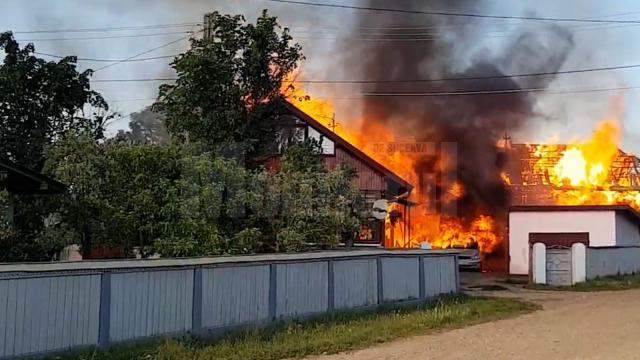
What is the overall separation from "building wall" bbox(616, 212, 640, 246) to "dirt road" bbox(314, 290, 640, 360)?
13402 mm

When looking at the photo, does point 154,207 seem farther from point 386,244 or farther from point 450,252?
point 386,244

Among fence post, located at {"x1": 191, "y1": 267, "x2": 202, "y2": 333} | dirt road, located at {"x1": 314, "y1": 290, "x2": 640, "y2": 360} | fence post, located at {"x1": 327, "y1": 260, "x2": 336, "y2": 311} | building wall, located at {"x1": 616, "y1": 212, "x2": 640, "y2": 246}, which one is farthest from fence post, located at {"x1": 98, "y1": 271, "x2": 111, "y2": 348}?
building wall, located at {"x1": 616, "y1": 212, "x2": 640, "y2": 246}

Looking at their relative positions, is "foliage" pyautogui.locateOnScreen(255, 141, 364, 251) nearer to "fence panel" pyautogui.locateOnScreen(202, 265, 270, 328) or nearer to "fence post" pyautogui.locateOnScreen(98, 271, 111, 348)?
"fence panel" pyautogui.locateOnScreen(202, 265, 270, 328)

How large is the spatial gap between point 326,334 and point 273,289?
3.87ft

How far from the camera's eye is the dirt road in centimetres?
995

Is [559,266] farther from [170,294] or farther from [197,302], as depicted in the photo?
[170,294]

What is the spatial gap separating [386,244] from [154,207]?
48.0 feet

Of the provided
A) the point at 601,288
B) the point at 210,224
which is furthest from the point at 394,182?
the point at 210,224

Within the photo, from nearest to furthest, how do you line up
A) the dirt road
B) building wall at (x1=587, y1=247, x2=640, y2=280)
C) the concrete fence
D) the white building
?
the concrete fence < the dirt road < building wall at (x1=587, y1=247, x2=640, y2=280) < the white building

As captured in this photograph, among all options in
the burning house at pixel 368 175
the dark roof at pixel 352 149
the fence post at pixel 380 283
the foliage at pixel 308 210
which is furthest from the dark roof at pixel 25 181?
the dark roof at pixel 352 149

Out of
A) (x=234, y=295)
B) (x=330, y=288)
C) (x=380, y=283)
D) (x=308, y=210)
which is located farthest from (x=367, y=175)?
(x=234, y=295)

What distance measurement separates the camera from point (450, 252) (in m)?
17.7

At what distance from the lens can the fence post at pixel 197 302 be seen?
34.9 ft

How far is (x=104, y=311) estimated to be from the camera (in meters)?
9.38
